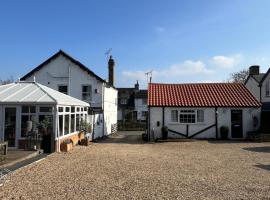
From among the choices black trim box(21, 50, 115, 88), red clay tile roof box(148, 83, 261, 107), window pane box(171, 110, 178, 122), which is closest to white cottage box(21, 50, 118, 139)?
black trim box(21, 50, 115, 88)

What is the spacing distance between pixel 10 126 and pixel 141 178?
9.24m

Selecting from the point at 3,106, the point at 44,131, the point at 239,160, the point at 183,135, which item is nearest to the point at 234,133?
the point at 183,135

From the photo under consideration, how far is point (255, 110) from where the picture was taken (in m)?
28.1

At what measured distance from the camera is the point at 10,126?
59.3 ft

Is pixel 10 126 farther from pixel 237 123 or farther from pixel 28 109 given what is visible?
pixel 237 123

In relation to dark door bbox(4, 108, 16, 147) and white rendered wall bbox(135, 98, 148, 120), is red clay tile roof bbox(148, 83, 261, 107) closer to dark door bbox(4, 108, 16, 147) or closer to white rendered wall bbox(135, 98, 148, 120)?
dark door bbox(4, 108, 16, 147)

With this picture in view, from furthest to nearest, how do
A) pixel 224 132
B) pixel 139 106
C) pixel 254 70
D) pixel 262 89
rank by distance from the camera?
pixel 139 106 < pixel 254 70 < pixel 262 89 < pixel 224 132

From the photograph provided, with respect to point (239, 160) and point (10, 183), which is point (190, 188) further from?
point (239, 160)

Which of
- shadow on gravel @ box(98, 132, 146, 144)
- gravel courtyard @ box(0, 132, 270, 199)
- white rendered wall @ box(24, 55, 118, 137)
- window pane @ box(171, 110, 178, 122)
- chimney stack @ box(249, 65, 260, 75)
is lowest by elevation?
gravel courtyard @ box(0, 132, 270, 199)

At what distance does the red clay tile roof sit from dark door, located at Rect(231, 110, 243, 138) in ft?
2.16

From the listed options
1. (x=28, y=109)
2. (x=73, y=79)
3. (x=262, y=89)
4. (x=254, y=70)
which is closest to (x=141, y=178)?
(x=28, y=109)

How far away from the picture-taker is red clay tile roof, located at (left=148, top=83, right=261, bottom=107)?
1105 inches

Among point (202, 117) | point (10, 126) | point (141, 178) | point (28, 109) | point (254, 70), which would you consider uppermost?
point (254, 70)

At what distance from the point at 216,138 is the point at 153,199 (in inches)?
781
